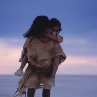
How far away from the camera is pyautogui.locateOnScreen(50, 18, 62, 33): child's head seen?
9.37 meters

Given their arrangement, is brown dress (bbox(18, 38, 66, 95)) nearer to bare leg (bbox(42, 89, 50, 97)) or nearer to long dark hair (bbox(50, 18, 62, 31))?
bare leg (bbox(42, 89, 50, 97))

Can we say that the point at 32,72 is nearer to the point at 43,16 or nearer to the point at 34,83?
the point at 34,83

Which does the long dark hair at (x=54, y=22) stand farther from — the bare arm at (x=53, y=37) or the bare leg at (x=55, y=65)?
the bare leg at (x=55, y=65)

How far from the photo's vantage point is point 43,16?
9.34 m

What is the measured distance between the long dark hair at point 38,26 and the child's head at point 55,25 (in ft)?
0.26

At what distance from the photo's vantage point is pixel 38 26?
9312 millimetres

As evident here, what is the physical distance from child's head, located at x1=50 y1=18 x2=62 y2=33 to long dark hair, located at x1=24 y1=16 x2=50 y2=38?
0.08 metres

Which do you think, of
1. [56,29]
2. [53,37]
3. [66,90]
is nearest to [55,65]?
[53,37]

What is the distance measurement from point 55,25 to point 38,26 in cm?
27

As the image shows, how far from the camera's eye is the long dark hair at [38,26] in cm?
931

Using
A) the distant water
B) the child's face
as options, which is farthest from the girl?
the distant water

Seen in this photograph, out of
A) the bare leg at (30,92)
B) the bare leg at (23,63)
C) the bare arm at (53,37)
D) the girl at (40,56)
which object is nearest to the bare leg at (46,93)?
the girl at (40,56)

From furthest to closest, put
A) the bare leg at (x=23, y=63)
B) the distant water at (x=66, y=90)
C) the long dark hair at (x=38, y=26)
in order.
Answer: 1. the distant water at (x=66, y=90)
2. the bare leg at (x=23, y=63)
3. the long dark hair at (x=38, y=26)

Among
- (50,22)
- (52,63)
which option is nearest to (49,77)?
(52,63)
